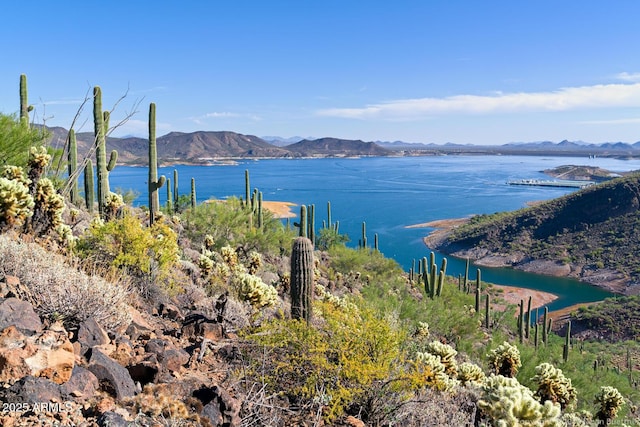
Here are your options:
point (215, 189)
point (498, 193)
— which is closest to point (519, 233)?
point (498, 193)

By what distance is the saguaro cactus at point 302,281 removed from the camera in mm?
6648

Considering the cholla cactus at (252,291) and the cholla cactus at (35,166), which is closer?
the cholla cactus at (35,166)

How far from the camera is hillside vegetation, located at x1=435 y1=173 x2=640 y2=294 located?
1988 inches

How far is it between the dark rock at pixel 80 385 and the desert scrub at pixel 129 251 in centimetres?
310

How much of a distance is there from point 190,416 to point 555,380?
5.34 meters

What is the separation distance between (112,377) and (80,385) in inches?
10.0

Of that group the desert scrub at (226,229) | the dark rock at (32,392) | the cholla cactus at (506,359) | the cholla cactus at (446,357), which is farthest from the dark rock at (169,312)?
the desert scrub at (226,229)

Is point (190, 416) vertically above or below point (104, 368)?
below

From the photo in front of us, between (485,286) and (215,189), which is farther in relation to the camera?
(215,189)

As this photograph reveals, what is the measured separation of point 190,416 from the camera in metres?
3.42

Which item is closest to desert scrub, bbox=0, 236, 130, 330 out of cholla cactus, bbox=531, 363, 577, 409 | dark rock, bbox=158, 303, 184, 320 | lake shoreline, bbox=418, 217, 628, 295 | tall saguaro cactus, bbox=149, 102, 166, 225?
dark rock, bbox=158, 303, 184, 320

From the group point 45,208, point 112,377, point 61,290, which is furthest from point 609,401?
point 45,208

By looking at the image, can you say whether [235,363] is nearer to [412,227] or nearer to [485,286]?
[485,286]

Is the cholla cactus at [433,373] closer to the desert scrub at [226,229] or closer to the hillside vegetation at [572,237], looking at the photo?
the desert scrub at [226,229]
